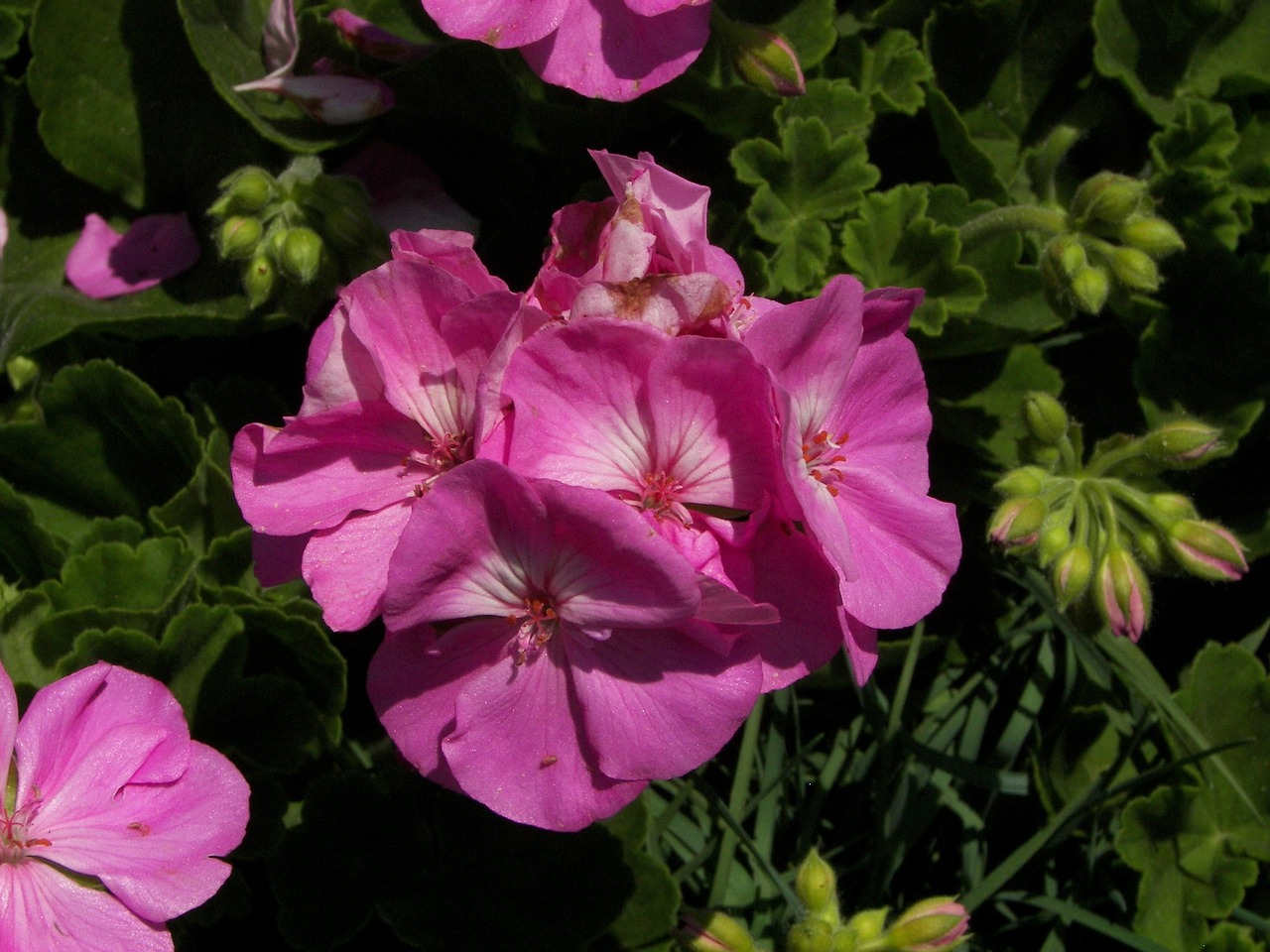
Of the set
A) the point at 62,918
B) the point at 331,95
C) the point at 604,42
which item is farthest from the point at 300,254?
the point at 62,918

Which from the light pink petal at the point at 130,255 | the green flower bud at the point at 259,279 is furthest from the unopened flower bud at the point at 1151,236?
the light pink petal at the point at 130,255

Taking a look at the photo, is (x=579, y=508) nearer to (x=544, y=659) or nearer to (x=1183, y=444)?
(x=544, y=659)

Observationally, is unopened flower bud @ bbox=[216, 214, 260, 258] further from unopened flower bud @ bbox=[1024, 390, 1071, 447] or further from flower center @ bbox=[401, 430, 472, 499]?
unopened flower bud @ bbox=[1024, 390, 1071, 447]

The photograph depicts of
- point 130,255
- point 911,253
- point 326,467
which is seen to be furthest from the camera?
point 130,255

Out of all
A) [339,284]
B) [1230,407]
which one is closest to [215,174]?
[339,284]

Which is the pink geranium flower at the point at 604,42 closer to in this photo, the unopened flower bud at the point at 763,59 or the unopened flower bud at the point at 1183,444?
the unopened flower bud at the point at 763,59
